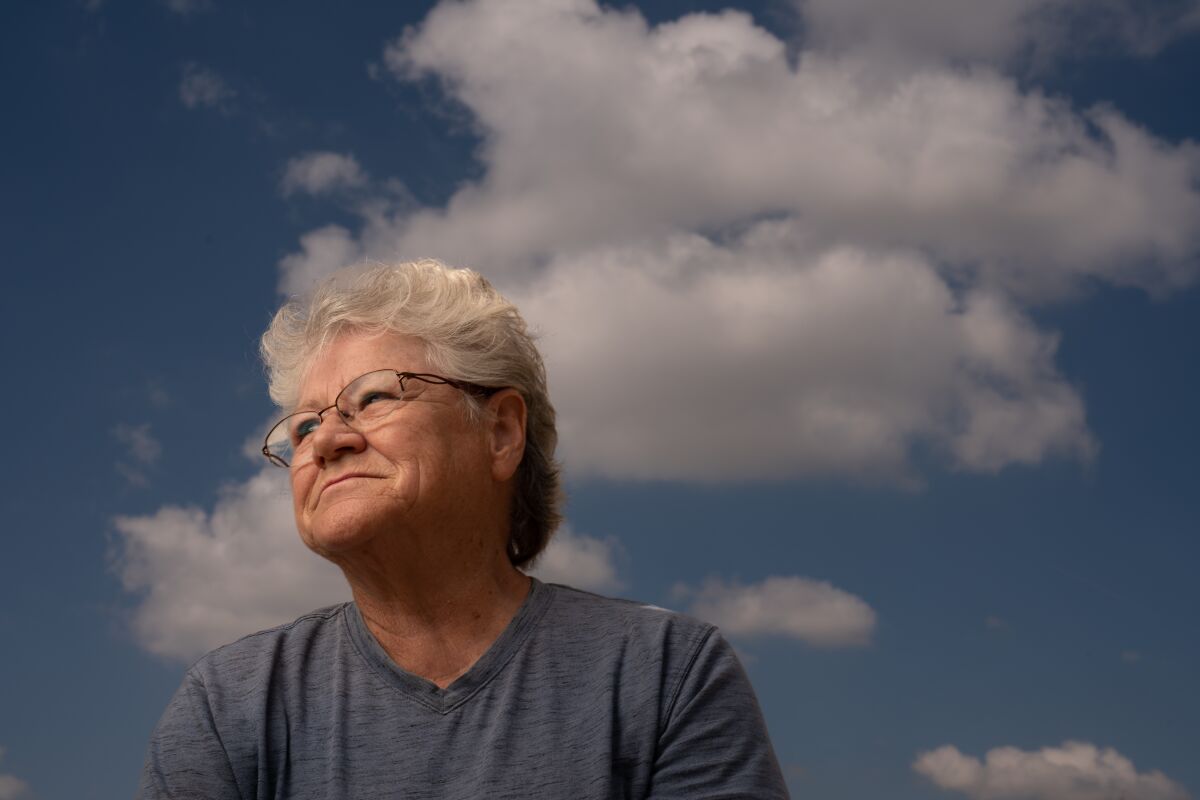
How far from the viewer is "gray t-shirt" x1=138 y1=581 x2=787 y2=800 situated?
316cm

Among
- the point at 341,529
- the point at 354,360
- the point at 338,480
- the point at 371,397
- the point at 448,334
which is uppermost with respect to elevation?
the point at 448,334

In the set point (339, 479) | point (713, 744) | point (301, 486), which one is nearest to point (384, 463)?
point (339, 479)

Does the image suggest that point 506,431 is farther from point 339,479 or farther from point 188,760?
point 188,760

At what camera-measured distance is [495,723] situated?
3.20 metres

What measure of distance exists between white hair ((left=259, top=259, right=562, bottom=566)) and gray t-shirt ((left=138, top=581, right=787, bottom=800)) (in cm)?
56

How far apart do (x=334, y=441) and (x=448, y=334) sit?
0.47 meters

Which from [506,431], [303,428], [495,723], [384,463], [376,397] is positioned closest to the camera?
[495,723]

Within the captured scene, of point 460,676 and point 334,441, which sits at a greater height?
point 334,441

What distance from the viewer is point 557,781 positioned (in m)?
3.12

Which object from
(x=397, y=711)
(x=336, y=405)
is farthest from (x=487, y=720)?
Result: (x=336, y=405)

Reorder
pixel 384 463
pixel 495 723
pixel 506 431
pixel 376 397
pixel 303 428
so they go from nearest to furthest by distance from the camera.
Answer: pixel 495 723
pixel 384 463
pixel 376 397
pixel 303 428
pixel 506 431

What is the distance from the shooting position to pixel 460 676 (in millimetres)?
3309

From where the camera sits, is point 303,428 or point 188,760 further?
point 303,428

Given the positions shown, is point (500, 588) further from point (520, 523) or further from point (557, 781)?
point (557, 781)
